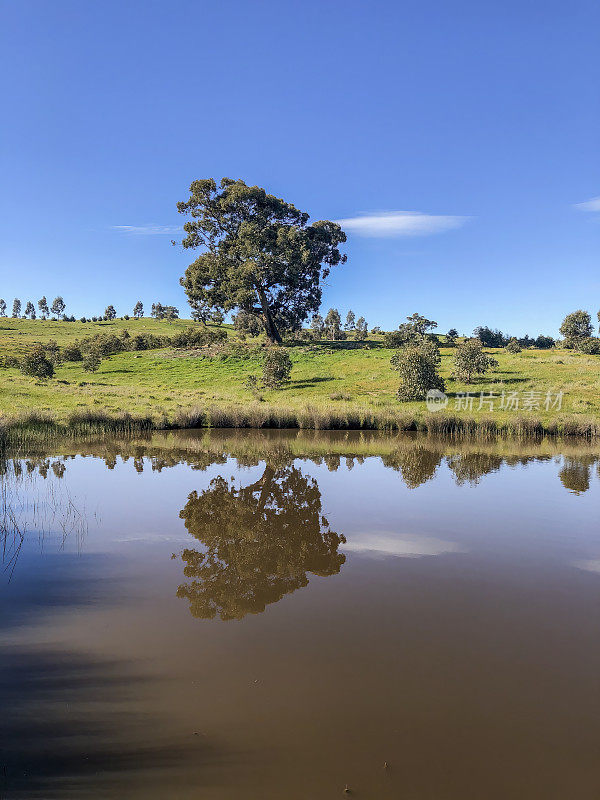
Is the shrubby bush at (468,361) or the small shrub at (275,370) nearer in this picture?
the shrubby bush at (468,361)

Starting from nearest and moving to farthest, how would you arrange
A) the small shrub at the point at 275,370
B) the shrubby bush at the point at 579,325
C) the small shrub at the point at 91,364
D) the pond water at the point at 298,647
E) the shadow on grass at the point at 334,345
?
Result: the pond water at the point at 298,647 < the small shrub at the point at 275,370 < the small shrub at the point at 91,364 < the shadow on grass at the point at 334,345 < the shrubby bush at the point at 579,325

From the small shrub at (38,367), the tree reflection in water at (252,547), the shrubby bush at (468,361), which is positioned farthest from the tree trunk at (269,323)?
the tree reflection in water at (252,547)

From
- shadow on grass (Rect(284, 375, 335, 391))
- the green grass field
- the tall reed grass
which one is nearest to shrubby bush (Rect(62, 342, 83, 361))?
the green grass field

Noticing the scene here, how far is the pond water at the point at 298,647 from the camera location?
4180 mm

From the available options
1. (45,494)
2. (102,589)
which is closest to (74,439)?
(45,494)

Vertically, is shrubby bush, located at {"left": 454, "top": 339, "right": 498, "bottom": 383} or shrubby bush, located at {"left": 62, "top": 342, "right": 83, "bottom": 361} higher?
shrubby bush, located at {"left": 62, "top": 342, "right": 83, "bottom": 361}

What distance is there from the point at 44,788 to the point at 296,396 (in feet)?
110

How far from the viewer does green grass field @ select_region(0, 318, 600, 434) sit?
98.0ft

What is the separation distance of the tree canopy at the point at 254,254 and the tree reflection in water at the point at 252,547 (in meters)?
41.9

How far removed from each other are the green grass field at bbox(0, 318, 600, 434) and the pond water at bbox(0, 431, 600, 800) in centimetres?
1784

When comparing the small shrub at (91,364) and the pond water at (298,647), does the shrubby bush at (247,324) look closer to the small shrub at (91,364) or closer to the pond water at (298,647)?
the small shrub at (91,364)

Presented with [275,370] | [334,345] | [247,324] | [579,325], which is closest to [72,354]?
A: [247,324]

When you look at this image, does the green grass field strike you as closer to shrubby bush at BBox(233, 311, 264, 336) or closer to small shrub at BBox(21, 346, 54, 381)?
small shrub at BBox(21, 346, 54, 381)

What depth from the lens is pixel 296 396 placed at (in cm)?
3725
